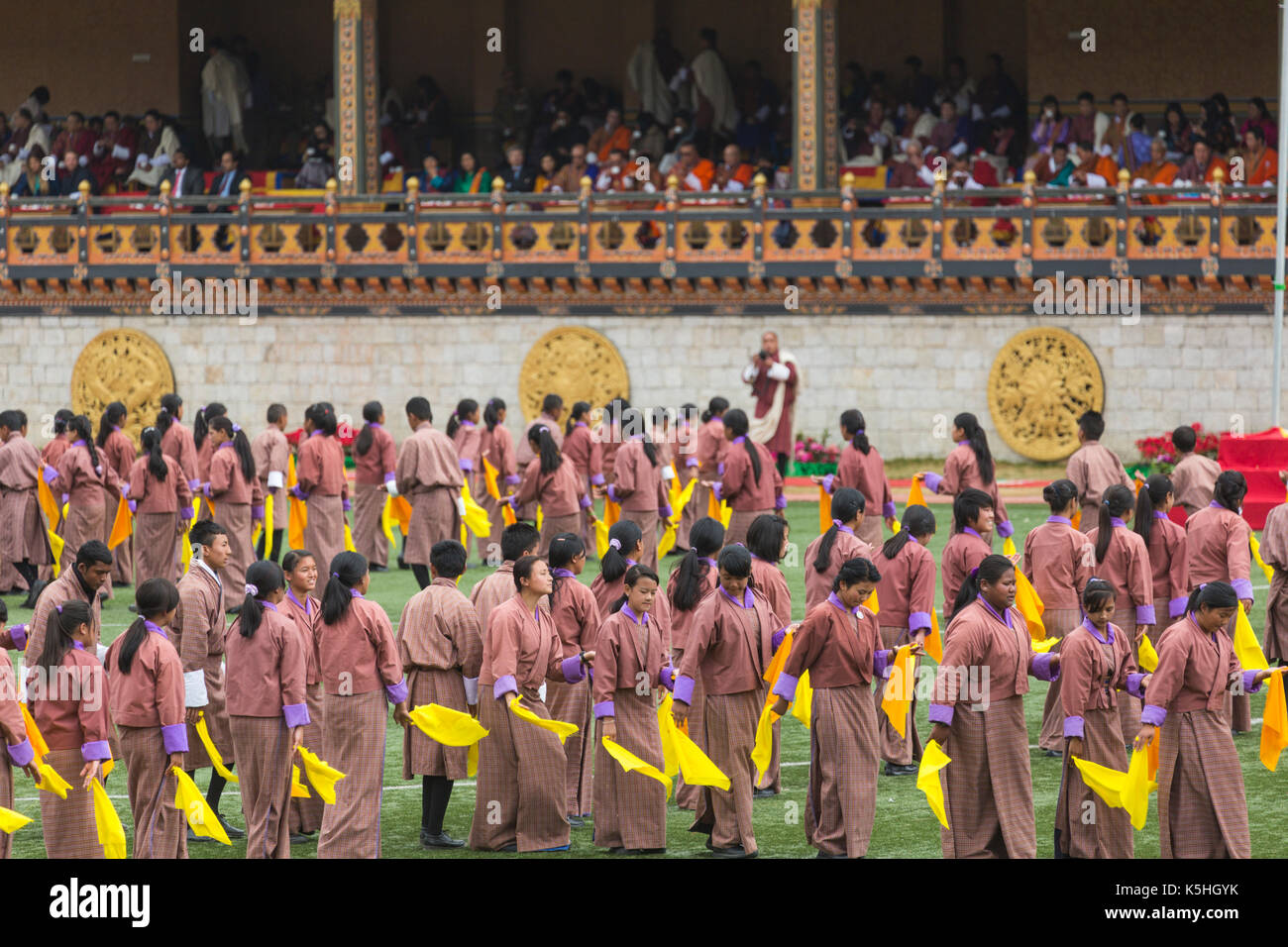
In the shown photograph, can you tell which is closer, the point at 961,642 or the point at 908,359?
the point at 961,642

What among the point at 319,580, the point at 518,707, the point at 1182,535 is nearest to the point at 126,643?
the point at 518,707

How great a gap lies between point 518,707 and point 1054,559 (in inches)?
148

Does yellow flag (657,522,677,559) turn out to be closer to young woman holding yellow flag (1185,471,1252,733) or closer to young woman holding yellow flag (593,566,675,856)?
young woman holding yellow flag (1185,471,1252,733)

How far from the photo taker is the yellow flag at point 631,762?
8.69 metres

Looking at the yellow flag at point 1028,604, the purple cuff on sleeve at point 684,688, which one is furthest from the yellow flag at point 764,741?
the yellow flag at point 1028,604

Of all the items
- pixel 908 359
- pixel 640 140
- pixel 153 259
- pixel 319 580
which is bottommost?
pixel 319 580

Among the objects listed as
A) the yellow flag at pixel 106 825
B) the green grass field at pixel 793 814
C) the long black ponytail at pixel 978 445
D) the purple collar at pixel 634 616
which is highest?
the long black ponytail at pixel 978 445

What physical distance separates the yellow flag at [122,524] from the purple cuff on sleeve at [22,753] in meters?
8.12

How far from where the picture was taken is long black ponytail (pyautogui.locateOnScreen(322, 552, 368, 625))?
8.70 m

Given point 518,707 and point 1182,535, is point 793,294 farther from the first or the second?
point 518,707

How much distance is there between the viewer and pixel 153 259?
26.1m

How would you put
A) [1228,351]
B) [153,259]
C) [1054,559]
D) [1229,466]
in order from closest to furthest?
[1054,559]
[1229,466]
[1228,351]
[153,259]

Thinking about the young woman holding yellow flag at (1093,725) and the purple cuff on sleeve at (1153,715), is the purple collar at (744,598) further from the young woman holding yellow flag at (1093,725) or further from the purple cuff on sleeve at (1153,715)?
the purple cuff on sleeve at (1153,715)

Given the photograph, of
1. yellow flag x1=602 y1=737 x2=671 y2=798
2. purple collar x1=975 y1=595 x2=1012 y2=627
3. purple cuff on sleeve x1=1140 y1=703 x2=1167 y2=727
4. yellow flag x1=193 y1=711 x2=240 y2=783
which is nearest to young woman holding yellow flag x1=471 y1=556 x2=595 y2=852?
yellow flag x1=602 y1=737 x2=671 y2=798
